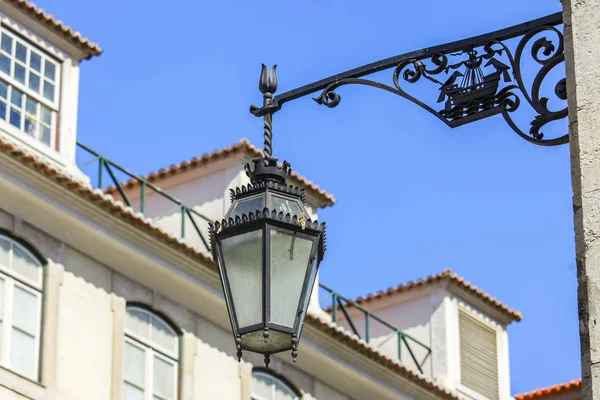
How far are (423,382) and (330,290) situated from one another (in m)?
1.73

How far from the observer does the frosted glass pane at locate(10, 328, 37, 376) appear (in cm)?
1958

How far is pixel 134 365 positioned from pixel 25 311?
171 centimetres

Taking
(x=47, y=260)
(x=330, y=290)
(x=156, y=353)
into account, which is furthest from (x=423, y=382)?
(x=47, y=260)

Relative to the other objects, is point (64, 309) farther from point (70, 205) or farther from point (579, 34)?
point (579, 34)

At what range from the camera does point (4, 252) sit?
64.9 ft

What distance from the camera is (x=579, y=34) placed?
7.02 meters

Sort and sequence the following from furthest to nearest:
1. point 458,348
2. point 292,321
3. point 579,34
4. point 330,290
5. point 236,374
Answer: point 458,348 → point 330,290 → point 236,374 → point 292,321 → point 579,34

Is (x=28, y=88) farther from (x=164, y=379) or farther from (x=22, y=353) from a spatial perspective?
(x=164, y=379)

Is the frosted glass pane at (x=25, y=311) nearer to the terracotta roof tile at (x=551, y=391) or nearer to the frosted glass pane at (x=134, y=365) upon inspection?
the frosted glass pane at (x=134, y=365)

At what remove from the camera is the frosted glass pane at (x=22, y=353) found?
771 inches


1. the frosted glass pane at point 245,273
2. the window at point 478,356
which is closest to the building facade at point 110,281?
the window at point 478,356

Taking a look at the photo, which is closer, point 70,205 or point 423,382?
point 70,205

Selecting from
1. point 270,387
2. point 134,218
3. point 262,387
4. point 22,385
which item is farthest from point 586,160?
point 270,387

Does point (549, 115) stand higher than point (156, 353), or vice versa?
point (156, 353)
